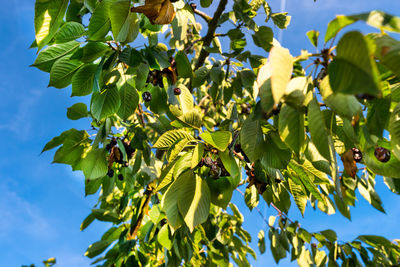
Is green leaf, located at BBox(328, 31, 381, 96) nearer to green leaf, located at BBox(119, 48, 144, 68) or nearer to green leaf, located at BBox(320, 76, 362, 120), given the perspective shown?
green leaf, located at BBox(320, 76, 362, 120)

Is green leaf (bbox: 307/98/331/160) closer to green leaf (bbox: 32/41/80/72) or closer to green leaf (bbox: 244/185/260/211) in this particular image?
green leaf (bbox: 244/185/260/211)

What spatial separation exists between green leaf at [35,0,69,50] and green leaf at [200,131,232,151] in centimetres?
56

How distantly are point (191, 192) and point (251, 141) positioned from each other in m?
0.23

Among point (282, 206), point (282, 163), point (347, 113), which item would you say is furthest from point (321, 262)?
point (347, 113)

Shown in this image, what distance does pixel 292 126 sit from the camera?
616mm

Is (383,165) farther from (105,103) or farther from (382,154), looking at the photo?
(105,103)

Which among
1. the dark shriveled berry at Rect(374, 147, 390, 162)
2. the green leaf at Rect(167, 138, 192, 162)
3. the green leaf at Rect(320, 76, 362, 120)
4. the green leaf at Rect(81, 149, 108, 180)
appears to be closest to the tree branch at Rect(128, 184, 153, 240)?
the green leaf at Rect(81, 149, 108, 180)

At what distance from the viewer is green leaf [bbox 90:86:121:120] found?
1034 millimetres

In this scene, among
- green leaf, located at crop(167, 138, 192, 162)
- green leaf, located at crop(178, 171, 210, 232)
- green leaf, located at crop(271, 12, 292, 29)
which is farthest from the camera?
green leaf, located at crop(271, 12, 292, 29)

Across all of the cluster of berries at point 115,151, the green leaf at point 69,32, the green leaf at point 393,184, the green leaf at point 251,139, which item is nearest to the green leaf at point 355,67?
the green leaf at point 251,139

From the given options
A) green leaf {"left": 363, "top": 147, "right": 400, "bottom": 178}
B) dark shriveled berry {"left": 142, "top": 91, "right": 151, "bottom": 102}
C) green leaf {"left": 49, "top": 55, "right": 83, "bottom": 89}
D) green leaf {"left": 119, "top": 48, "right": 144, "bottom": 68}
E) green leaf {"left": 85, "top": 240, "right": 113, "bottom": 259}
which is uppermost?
dark shriveled berry {"left": 142, "top": 91, "right": 151, "bottom": 102}

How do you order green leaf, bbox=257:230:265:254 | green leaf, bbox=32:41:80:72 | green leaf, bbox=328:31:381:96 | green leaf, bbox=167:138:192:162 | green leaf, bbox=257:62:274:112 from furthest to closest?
1. green leaf, bbox=257:230:265:254
2. green leaf, bbox=32:41:80:72
3. green leaf, bbox=167:138:192:162
4. green leaf, bbox=257:62:274:112
5. green leaf, bbox=328:31:381:96

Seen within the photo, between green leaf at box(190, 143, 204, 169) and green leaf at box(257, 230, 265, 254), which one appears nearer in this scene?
green leaf at box(190, 143, 204, 169)

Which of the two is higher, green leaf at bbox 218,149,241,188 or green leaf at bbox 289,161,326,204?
green leaf at bbox 218,149,241,188
